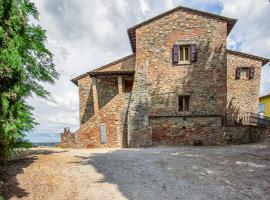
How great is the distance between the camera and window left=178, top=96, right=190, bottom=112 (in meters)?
14.4

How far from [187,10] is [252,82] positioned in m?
8.43

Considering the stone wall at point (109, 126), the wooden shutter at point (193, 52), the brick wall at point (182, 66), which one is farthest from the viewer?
the wooden shutter at point (193, 52)

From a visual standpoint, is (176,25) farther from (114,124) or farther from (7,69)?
(7,69)

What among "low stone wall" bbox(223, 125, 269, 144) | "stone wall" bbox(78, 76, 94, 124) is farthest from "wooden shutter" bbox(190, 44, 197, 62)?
"stone wall" bbox(78, 76, 94, 124)

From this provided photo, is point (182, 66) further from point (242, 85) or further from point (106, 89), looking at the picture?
point (242, 85)

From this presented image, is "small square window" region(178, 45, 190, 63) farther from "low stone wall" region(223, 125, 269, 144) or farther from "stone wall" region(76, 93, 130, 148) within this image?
"low stone wall" region(223, 125, 269, 144)

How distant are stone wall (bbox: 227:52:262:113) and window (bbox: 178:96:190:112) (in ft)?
15.8

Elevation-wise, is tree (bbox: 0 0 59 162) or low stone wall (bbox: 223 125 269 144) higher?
tree (bbox: 0 0 59 162)

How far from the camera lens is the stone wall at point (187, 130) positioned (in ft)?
41.7

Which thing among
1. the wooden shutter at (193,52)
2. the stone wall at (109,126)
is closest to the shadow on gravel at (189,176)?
the stone wall at (109,126)

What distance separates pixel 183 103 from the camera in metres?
14.4

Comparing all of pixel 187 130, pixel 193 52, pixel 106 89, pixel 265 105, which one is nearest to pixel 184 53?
pixel 193 52

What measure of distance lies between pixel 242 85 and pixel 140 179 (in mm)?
14900

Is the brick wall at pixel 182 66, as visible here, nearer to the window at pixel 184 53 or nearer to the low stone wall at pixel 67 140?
the window at pixel 184 53
